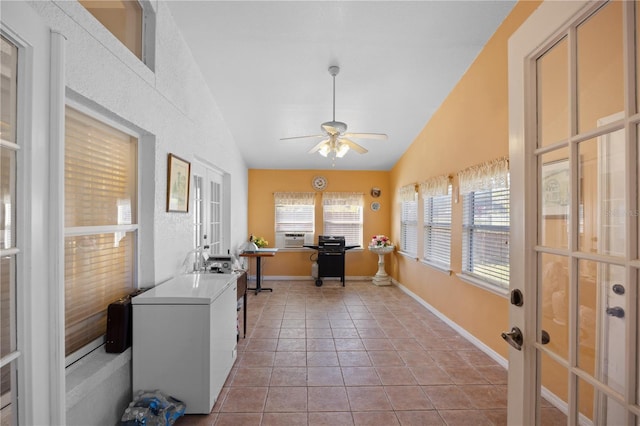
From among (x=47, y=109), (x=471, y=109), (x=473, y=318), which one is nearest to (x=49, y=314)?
(x=47, y=109)

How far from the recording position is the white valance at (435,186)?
363 centimetres

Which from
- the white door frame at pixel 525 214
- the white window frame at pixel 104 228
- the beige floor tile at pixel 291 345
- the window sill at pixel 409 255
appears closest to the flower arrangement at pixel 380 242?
the window sill at pixel 409 255

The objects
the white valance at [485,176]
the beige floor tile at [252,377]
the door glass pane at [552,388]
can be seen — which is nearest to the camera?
the door glass pane at [552,388]

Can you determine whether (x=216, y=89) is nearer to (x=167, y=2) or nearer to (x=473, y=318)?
(x=167, y=2)

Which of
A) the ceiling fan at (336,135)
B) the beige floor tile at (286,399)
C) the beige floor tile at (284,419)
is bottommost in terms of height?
the beige floor tile at (284,419)

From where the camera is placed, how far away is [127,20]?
200cm

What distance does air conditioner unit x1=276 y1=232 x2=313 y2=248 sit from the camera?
6082 millimetres

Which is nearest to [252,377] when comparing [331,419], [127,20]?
[331,419]

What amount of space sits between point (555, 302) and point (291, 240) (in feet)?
17.4

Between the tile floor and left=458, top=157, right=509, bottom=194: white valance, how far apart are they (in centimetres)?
159

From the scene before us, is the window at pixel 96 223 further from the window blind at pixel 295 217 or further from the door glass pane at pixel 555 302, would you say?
the window blind at pixel 295 217

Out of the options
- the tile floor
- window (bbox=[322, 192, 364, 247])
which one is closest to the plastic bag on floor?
the tile floor

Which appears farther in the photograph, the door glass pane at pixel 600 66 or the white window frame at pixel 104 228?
the white window frame at pixel 104 228

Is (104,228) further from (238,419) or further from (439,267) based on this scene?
(439,267)
